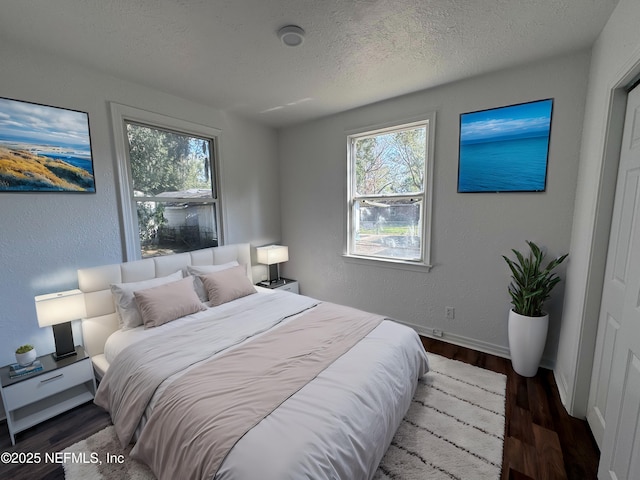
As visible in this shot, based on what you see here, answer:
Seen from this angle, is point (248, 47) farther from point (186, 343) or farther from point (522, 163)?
point (522, 163)

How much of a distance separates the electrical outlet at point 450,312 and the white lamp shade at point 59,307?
3.16 meters

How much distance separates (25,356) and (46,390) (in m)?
0.26

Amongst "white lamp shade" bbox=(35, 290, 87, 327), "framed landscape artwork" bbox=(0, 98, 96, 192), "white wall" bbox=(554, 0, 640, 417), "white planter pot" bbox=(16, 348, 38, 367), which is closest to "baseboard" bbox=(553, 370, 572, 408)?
"white wall" bbox=(554, 0, 640, 417)

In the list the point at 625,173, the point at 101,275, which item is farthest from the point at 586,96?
the point at 101,275

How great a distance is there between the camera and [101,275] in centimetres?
225

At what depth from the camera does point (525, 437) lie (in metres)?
1.71

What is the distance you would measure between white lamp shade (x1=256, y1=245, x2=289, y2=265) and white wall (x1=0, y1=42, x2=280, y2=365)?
1.52m

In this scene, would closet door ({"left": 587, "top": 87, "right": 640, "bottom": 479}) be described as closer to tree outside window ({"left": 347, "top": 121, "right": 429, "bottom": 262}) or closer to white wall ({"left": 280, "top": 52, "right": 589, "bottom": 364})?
white wall ({"left": 280, "top": 52, "right": 589, "bottom": 364})

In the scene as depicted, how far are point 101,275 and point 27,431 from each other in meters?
1.07

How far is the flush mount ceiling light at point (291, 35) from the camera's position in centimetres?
176

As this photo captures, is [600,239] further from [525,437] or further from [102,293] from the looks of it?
[102,293]

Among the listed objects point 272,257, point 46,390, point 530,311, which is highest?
point 272,257

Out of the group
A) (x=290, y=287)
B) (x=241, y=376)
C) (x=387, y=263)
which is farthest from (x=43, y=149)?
(x=387, y=263)

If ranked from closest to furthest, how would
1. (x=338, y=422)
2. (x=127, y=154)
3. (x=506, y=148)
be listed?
1. (x=338, y=422)
2. (x=506, y=148)
3. (x=127, y=154)
